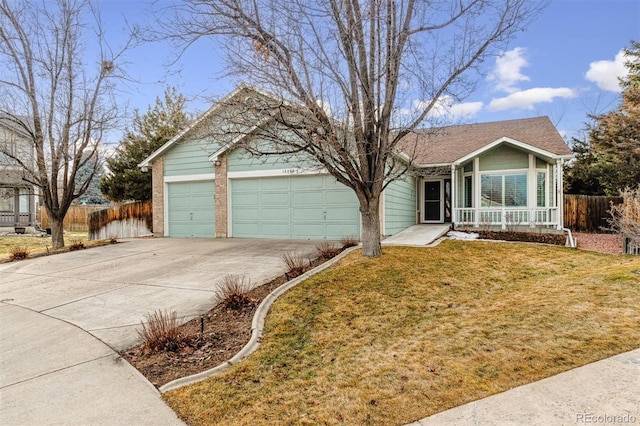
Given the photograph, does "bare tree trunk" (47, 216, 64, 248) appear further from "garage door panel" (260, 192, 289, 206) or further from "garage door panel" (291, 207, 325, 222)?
"garage door panel" (291, 207, 325, 222)

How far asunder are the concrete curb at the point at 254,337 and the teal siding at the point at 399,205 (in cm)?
497

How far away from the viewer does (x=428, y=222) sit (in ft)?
56.1

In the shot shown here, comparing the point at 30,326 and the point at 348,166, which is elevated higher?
the point at 348,166

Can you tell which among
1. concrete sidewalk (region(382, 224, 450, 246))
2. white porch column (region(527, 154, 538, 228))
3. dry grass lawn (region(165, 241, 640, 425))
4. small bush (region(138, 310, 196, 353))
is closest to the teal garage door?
concrete sidewalk (region(382, 224, 450, 246))

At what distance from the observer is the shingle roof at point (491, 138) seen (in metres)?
14.2

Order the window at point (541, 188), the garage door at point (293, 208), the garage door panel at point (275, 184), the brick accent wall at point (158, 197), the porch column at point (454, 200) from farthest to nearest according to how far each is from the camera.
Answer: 1. the brick accent wall at point (158, 197)
2. the porch column at point (454, 200)
3. the window at point (541, 188)
4. the garage door panel at point (275, 184)
5. the garage door at point (293, 208)

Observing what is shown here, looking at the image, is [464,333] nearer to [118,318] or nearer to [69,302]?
[118,318]

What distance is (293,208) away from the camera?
12.8 metres

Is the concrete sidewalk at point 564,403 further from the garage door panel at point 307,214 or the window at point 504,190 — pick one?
the window at point 504,190

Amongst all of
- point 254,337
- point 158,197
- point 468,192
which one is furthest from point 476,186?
point 158,197

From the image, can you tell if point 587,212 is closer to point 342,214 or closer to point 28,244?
point 342,214

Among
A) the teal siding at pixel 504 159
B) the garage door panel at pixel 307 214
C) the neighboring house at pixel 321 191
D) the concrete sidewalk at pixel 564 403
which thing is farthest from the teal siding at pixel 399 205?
the concrete sidewalk at pixel 564 403

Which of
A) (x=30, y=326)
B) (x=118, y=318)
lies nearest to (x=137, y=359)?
(x=118, y=318)

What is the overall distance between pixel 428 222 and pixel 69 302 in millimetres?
14459
